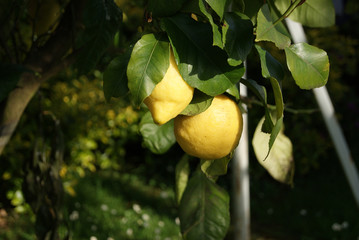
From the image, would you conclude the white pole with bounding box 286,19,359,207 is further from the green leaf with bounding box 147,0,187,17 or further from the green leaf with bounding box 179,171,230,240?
the green leaf with bounding box 147,0,187,17

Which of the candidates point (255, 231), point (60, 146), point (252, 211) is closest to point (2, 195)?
point (60, 146)

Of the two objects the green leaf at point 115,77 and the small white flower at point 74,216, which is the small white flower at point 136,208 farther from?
the green leaf at point 115,77

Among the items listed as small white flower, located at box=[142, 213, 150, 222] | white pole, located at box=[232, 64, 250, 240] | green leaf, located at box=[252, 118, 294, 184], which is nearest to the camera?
green leaf, located at box=[252, 118, 294, 184]

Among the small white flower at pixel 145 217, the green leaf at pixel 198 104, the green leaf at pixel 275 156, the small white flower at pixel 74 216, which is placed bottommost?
the small white flower at pixel 145 217

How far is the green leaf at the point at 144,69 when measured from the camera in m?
0.42

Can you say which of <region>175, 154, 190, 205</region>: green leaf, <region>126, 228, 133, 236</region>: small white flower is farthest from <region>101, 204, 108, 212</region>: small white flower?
<region>175, 154, 190, 205</region>: green leaf

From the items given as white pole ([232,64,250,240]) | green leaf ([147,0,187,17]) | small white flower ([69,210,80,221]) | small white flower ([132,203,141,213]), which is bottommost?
small white flower ([132,203,141,213])

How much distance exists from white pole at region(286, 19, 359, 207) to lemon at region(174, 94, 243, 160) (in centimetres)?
62

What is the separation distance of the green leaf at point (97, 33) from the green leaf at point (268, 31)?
0.81ft

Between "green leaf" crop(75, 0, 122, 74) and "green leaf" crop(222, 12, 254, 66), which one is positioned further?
"green leaf" crop(75, 0, 122, 74)

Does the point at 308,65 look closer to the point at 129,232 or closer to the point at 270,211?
the point at 129,232

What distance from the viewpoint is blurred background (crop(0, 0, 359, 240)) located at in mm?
2299

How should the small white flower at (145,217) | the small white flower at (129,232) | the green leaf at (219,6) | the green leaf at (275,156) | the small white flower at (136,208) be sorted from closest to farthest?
the green leaf at (219,6) < the green leaf at (275,156) < the small white flower at (129,232) < the small white flower at (145,217) < the small white flower at (136,208)

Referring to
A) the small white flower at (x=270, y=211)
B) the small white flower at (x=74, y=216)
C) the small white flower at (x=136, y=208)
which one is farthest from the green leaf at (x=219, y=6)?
the small white flower at (x=270, y=211)
